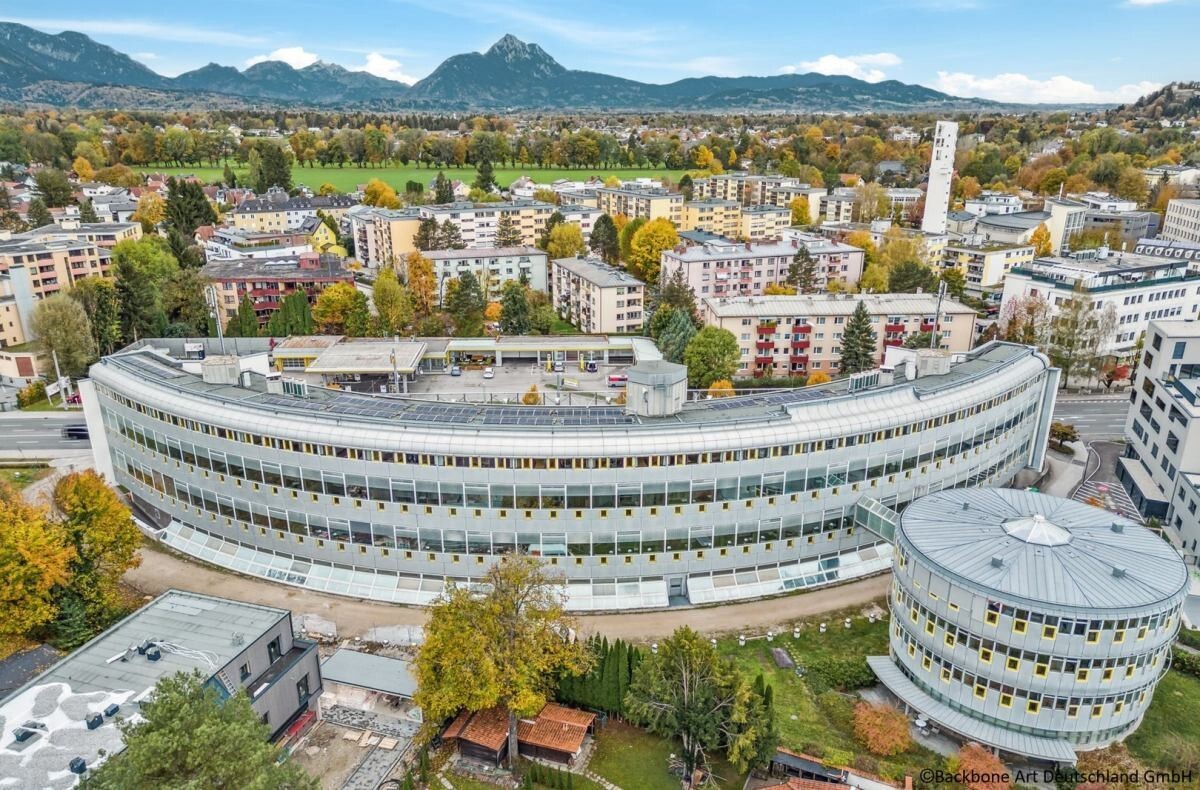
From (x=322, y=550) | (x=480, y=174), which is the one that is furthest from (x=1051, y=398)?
(x=480, y=174)

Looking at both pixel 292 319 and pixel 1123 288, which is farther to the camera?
pixel 292 319

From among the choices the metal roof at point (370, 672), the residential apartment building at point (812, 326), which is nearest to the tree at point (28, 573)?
the metal roof at point (370, 672)

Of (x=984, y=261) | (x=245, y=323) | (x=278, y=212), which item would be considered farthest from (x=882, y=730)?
(x=278, y=212)

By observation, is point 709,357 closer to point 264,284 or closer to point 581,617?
point 581,617

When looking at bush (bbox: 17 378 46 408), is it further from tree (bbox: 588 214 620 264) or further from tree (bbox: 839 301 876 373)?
tree (bbox: 839 301 876 373)

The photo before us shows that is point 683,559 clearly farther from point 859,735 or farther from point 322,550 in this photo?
point 322,550

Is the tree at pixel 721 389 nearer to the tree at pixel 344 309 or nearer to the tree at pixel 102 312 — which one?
the tree at pixel 344 309
